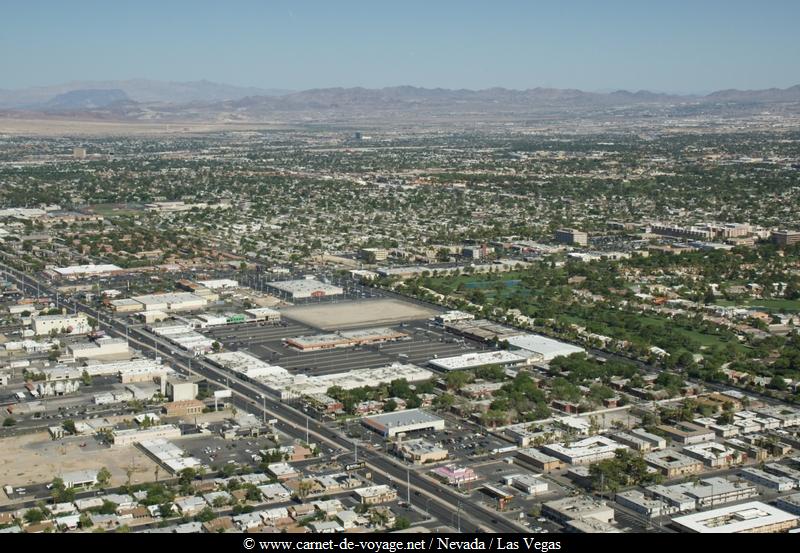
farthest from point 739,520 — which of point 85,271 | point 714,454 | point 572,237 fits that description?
point 572,237

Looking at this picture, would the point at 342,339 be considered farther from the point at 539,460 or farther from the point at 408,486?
the point at 408,486

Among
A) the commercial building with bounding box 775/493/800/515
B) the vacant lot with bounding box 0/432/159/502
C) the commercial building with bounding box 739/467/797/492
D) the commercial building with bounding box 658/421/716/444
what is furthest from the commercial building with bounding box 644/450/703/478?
the vacant lot with bounding box 0/432/159/502

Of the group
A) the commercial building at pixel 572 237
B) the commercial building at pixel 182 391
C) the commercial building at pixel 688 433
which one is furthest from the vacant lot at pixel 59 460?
A: the commercial building at pixel 572 237

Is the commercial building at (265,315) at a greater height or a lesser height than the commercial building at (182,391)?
lesser

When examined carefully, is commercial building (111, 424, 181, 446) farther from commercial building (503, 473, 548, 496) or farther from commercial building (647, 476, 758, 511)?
commercial building (647, 476, 758, 511)

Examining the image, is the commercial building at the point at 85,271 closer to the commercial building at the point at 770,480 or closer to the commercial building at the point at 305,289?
the commercial building at the point at 305,289
